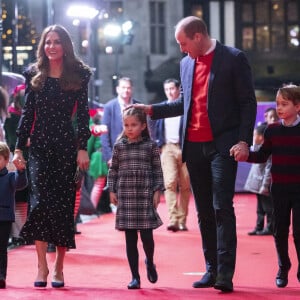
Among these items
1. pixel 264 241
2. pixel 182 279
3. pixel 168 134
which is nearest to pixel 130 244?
pixel 182 279

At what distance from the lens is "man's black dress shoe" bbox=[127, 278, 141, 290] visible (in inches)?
308

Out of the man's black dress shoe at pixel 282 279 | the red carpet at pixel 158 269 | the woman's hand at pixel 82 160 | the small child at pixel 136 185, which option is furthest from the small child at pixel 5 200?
the man's black dress shoe at pixel 282 279

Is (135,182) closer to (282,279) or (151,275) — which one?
(151,275)

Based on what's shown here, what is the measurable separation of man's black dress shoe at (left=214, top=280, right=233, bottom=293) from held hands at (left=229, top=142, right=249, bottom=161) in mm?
881

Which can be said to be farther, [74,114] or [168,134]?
[168,134]

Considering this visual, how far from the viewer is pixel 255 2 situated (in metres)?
43.3

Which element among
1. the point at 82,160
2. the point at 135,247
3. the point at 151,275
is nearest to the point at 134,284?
the point at 151,275

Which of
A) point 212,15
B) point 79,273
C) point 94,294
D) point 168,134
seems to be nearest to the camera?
point 94,294

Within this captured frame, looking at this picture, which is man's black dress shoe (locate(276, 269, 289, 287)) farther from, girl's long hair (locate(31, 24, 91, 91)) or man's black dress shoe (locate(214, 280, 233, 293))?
girl's long hair (locate(31, 24, 91, 91))

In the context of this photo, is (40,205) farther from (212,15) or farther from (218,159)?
(212,15)

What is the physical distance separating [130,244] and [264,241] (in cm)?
445

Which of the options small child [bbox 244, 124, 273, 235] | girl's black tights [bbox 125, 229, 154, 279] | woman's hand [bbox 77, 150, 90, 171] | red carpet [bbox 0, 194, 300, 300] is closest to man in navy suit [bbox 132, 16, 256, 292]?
red carpet [bbox 0, 194, 300, 300]

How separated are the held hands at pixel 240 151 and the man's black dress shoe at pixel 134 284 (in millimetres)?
1269

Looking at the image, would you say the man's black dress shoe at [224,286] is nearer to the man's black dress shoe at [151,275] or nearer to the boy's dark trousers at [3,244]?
the man's black dress shoe at [151,275]
